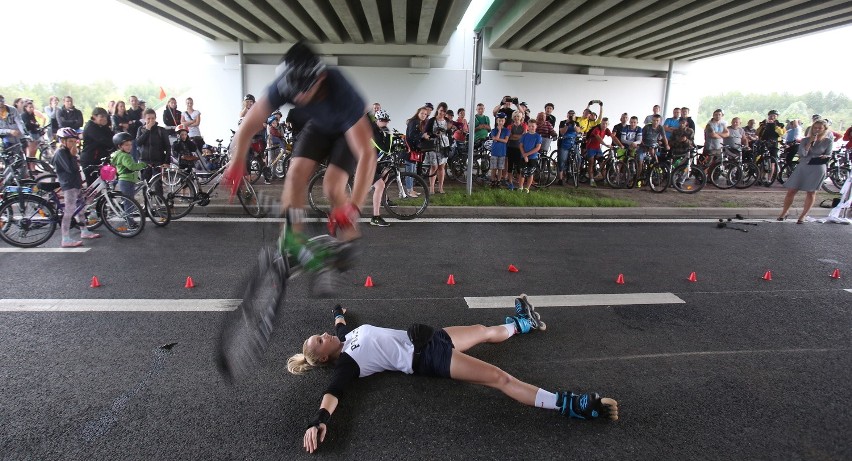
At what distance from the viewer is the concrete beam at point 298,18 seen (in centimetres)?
1384

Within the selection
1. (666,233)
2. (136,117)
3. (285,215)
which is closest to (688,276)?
(666,233)

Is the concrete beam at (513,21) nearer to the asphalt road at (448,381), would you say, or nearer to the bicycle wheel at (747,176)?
the bicycle wheel at (747,176)

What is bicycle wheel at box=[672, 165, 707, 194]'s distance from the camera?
11.7 metres

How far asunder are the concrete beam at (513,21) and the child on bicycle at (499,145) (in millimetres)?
4596

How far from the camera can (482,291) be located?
5.09 metres

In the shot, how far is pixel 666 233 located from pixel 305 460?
769 cm

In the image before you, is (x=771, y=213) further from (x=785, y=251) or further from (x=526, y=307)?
(x=526, y=307)

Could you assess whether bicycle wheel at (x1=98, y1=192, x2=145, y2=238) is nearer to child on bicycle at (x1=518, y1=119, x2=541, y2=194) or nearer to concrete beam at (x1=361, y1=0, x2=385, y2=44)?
child on bicycle at (x1=518, y1=119, x2=541, y2=194)

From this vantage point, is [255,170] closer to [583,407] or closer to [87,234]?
[87,234]

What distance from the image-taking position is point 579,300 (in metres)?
4.90

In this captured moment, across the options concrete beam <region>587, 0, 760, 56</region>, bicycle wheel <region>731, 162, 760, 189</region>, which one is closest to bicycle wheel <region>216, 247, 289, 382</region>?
bicycle wheel <region>731, 162, 760, 189</region>

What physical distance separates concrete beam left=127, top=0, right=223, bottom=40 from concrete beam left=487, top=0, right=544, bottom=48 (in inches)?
446

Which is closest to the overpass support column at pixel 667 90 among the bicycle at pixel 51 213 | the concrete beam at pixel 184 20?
the concrete beam at pixel 184 20

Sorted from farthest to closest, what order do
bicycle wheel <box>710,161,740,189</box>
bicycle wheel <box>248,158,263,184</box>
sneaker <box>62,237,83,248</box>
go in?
bicycle wheel <box>710,161,740,189</box>, bicycle wheel <box>248,158,263,184</box>, sneaker <box>62,237,83,248</box>
